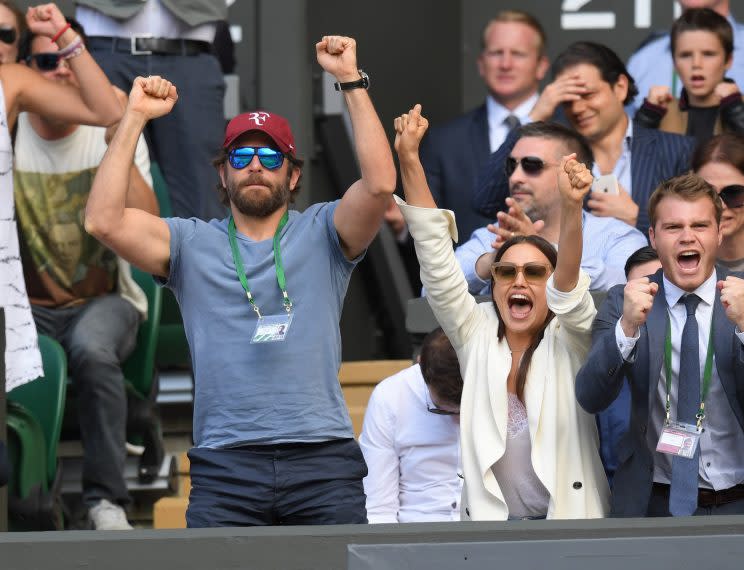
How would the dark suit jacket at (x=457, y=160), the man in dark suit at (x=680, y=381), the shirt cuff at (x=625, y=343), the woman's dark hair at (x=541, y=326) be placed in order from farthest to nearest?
the dark suit jacket at (x=457, y=160) < the woman's dark hair at (x=541, y=326) < the man in dark suit at (x=680, y=381) < the shirt cuff at (x=625, y=343)

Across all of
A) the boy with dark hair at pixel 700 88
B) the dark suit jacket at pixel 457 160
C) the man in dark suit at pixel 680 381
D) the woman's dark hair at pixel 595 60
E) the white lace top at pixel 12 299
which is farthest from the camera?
the dark suit jacket at pixel 457 160

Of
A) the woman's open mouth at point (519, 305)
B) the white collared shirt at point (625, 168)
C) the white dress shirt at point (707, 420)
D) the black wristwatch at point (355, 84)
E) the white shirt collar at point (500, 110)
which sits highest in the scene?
the black wristwatch at point (355, 84)

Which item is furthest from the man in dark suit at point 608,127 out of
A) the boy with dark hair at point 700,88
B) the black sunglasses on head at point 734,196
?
the black sunglasses on head at point 734,196

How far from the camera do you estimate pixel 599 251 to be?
5.99 m

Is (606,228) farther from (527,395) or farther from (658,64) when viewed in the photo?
(658,64)

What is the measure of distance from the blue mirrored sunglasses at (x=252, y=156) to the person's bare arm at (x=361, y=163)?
9.5 inches

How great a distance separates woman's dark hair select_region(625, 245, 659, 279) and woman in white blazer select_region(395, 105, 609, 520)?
431 millimetres

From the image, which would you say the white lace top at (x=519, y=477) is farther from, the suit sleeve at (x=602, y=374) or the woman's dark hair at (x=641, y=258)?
the woman's dark hair at (x=641, y=258)

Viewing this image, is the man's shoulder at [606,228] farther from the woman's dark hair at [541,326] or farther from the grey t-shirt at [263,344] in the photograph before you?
the grey t-shirt at [263,344]

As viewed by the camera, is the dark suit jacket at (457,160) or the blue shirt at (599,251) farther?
the dark suit jacket at (457,160)

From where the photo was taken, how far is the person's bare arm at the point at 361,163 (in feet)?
15.4

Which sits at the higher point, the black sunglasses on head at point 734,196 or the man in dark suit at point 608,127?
the man in dark suit at point 608,127

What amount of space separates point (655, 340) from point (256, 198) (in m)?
1.22

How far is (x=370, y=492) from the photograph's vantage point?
18.7 feet
